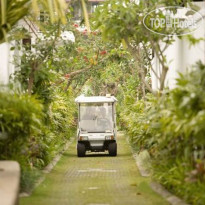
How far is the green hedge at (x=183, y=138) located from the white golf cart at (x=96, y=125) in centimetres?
1005

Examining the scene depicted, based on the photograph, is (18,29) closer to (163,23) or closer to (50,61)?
(50,61)

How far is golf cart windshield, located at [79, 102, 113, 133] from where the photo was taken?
944 inches

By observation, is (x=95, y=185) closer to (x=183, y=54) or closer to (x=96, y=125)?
(x=183, y=54)

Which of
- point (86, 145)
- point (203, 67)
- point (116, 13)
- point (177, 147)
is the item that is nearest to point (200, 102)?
point (203, 67)

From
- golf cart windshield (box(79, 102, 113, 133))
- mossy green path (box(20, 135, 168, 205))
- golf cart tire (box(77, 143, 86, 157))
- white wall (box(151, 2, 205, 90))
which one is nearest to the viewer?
mossy green path (box(20, 135, 168, 205))

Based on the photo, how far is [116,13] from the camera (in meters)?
14.7

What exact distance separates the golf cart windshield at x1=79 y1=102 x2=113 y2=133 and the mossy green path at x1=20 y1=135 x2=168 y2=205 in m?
2.59

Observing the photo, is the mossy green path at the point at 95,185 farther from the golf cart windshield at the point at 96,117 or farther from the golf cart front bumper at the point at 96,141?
the golf cart windshield at the point at 96,117

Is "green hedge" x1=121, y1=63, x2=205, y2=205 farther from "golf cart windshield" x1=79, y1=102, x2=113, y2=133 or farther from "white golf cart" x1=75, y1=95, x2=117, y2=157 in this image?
"golf cart windshield" x1=79, y1=102, x2=113, y2=133

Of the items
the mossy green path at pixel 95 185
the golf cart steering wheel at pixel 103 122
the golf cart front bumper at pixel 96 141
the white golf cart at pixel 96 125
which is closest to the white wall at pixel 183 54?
the mossy green path at pixel 95 185

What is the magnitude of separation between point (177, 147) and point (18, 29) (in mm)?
6514

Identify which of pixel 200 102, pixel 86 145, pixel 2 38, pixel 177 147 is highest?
pixel 2 38

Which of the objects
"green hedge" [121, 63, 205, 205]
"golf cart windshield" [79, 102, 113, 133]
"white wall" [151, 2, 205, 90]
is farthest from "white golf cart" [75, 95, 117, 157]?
"green hedge" [121, 63, 205, 205]

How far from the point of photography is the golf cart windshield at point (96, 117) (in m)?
24.0
